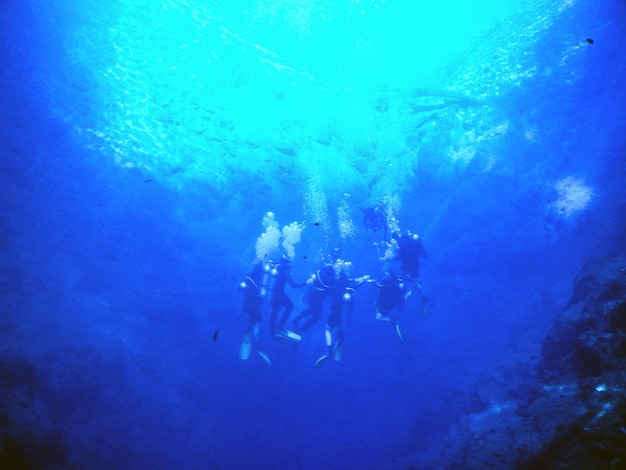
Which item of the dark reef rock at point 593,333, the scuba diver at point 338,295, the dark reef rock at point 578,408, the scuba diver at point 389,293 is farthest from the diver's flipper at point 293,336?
the dark reef rock at point 593,333

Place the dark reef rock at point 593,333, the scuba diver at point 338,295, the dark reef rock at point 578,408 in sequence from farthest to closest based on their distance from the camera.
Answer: the scuba diver at point 338,295, the dark reef rock at point 593,333, the dark reef rock at point 578,408

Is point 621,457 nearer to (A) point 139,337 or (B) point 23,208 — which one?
(A) point 139,337

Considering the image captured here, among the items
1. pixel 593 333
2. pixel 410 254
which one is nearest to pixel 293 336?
pixel 410 254

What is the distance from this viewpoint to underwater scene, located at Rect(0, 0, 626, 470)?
20.3 feet

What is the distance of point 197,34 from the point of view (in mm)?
13688

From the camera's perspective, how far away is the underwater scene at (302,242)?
618 centimetres

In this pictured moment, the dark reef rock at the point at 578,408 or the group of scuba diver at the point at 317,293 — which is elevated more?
the group of scuba diver at the point at 317,293

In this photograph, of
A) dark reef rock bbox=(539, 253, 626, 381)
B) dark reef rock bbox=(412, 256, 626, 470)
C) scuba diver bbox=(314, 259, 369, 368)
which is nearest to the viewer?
dark reef rock bbox=(412, 256, 626, 470)

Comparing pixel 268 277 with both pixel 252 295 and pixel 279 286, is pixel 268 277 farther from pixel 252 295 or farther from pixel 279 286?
pixel 252 295

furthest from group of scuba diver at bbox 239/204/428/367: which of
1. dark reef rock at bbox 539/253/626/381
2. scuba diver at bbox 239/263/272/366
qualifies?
dark reef rock at bbox 539/253/626/381

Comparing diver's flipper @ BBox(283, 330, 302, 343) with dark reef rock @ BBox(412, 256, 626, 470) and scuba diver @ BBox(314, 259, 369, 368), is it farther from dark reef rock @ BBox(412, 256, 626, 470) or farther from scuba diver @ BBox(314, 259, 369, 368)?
dark reef rock @ BBox(412, 256, 626, 470)

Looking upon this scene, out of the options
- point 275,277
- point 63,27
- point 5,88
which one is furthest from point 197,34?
point 275,277

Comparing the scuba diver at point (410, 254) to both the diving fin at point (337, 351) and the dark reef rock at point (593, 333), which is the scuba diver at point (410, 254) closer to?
the diving fin at point (337, 351)

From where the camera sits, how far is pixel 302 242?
12430mm
